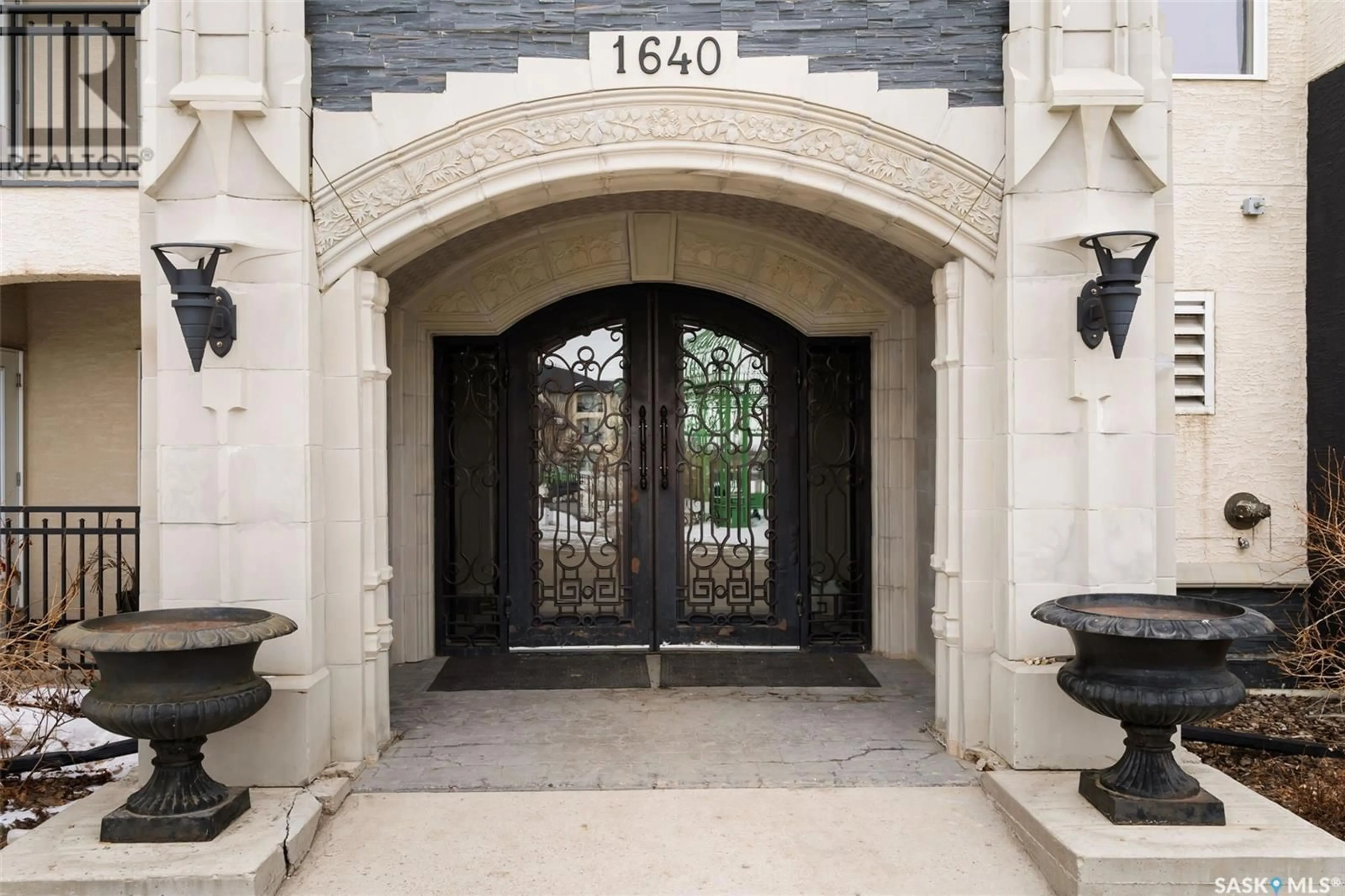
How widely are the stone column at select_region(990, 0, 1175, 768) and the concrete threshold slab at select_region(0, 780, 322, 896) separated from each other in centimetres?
330

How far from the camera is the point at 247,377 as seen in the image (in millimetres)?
4199

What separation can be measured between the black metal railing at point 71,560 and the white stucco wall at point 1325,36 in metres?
8.63

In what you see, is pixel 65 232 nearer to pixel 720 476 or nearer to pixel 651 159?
pixel 651 159

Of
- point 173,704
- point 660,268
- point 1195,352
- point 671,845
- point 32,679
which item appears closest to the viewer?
point 173,704

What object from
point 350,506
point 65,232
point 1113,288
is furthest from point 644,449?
point 65,232

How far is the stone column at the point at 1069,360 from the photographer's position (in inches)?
167

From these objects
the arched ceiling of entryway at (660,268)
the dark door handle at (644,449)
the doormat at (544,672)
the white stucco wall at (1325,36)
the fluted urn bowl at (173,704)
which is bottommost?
the doormat at (544,672)

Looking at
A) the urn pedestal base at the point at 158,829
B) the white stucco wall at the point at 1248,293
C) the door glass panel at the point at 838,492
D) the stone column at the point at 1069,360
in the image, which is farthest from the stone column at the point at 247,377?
the white stucco wall at the point at 1248,293

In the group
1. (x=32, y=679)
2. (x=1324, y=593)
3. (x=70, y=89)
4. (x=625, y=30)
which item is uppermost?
(x=70, y=89)

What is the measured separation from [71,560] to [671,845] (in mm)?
6717

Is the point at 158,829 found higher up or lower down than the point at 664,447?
lower down

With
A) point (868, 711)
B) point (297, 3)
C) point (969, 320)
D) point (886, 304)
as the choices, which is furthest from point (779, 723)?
point (297, 3)

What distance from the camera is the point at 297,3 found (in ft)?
13.9

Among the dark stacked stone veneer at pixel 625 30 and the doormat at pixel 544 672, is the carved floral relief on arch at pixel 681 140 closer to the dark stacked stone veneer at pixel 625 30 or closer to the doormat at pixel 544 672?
the dark stacked stone veneer at pixel 625 30
